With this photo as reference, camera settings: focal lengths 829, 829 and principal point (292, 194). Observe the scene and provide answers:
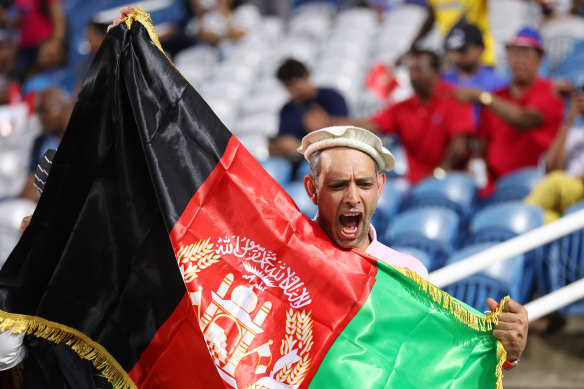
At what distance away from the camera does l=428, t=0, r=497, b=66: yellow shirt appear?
6812mm

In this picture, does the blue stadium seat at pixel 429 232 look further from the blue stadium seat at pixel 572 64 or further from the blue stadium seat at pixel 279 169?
the blue stadium seat at pixel 572 64

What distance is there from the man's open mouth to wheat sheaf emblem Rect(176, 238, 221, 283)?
1.40 feet

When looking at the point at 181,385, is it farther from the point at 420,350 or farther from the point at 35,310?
the point at 420,350

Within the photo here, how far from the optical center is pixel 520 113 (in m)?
5.52

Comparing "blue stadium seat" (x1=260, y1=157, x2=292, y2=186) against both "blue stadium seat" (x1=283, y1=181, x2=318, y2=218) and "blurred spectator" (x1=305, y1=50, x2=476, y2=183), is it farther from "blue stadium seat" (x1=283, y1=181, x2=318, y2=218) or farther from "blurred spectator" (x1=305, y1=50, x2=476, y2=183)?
"blurred spectator" (x1=305, y1=50, x2=476, y2=183)

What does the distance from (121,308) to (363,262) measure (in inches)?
31.7

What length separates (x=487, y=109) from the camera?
568 centimetres

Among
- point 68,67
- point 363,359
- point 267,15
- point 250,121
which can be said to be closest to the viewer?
point 363,359

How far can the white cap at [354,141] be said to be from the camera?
2727 mm

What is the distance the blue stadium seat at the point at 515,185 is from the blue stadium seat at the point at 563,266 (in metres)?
0.86

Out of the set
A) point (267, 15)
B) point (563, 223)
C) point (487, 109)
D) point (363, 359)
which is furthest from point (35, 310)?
point (267, 15)

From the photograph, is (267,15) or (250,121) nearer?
(250,121)

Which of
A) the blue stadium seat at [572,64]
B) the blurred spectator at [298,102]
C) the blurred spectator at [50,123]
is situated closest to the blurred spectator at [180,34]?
the blurred spectator at [50,123]

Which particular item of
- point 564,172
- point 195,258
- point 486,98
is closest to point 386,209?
point 486,98
